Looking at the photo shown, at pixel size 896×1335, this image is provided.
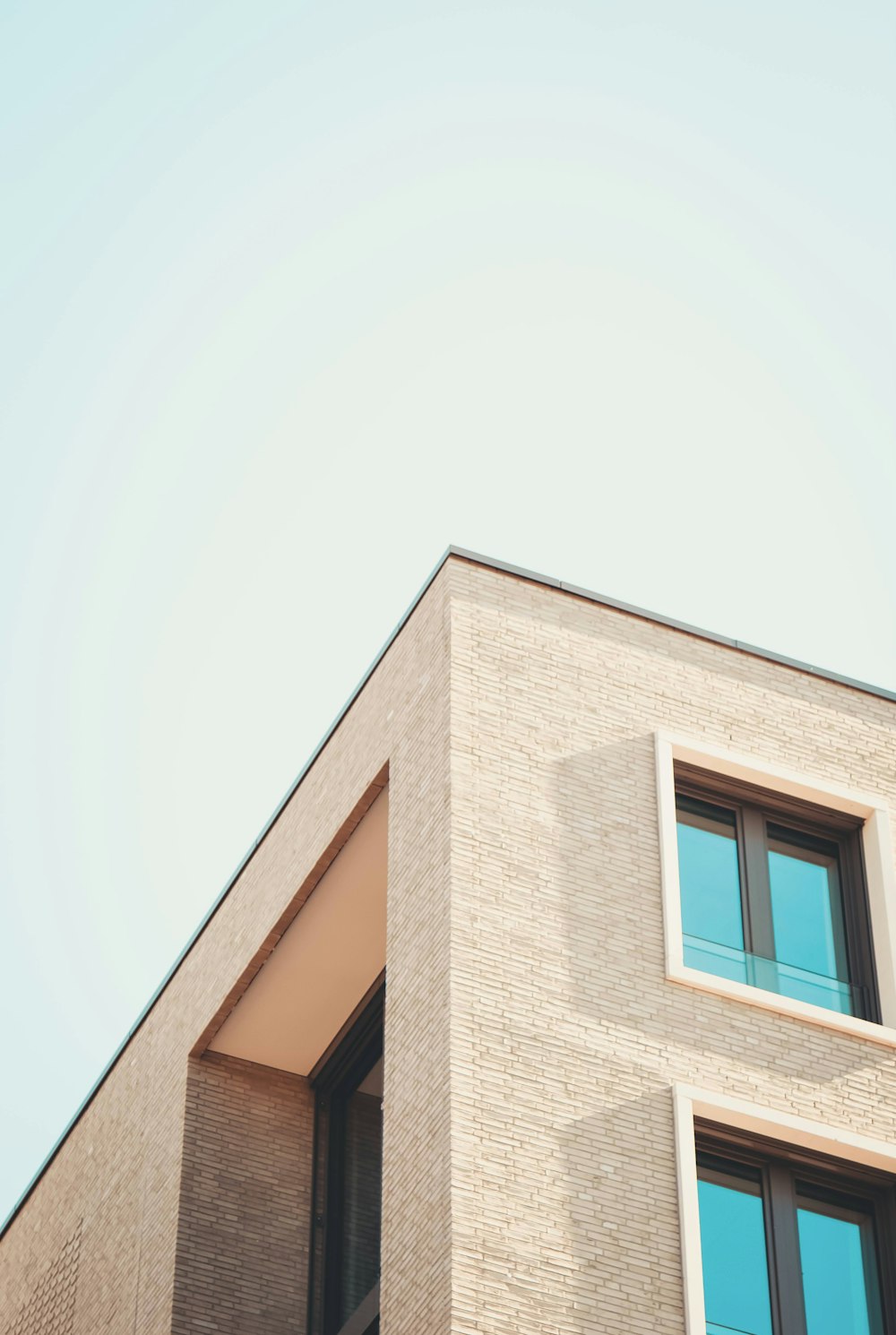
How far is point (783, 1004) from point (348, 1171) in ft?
24.0

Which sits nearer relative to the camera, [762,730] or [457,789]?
[457,789]

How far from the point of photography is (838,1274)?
18.9 m

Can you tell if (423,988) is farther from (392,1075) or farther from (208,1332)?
(208,1332)

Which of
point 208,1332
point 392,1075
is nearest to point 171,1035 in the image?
point 208,1332

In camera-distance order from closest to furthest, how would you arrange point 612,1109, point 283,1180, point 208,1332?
point 612,1109, point 208,1332, point 283,1180

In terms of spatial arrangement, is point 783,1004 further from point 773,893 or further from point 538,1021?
point 538,1021

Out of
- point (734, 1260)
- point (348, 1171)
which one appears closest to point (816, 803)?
point (734, 1260)

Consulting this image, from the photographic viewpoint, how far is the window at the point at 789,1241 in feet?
60.0

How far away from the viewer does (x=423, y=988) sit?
19109 millimetres

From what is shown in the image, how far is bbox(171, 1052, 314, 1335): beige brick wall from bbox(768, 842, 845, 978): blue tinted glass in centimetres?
723

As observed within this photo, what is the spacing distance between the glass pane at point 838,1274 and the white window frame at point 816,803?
1.79m

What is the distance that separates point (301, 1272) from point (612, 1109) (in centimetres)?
723

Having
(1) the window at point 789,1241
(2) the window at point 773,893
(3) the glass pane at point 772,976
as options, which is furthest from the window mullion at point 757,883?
(1) the window at point 789,1241

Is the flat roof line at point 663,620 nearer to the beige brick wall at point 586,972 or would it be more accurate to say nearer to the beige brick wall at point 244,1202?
the beige brick wall at point 586,972
